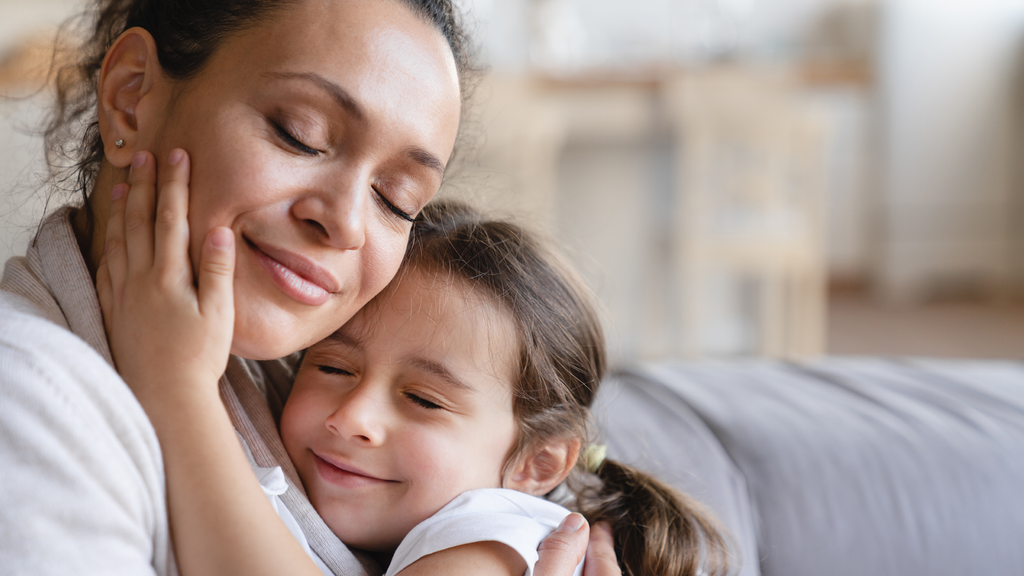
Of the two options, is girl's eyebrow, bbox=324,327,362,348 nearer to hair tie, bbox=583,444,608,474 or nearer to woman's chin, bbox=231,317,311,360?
woman's chin, bbox=231,317,311,360

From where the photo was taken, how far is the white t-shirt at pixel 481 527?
69 cm

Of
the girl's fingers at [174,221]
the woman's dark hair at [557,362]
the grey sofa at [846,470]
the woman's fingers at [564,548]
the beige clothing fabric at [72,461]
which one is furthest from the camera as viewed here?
the grey sofa at [846,470]

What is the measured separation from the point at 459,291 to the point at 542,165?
250 centimetres

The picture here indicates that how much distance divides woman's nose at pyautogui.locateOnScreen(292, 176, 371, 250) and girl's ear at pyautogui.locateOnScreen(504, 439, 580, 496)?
1.14ft

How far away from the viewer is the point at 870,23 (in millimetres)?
5180

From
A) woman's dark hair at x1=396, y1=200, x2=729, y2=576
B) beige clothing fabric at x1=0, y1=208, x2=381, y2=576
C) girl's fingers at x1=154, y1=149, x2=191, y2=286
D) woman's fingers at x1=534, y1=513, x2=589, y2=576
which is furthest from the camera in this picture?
woman's dark hair at x1=396, y1=200, x2=729, y2=576

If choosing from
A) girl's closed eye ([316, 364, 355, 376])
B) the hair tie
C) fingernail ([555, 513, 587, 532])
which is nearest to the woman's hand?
fingernail ([555, 513, 587, 532])

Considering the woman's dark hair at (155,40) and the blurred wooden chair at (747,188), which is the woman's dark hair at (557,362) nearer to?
the woman's dark hair at (155,40)

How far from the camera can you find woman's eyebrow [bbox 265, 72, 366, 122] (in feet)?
2.05

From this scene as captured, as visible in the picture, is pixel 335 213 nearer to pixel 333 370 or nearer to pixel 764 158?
pixel 333 370

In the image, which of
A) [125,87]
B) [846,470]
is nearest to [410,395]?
[125,87]

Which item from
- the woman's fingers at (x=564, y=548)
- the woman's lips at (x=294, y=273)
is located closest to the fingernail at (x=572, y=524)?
the woman's fingers at (x=564, y=548)

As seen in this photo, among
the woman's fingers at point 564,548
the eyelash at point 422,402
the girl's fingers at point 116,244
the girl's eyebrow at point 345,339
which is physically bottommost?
the woman's fingers at point 564,548

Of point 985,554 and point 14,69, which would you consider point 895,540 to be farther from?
point 14,69
